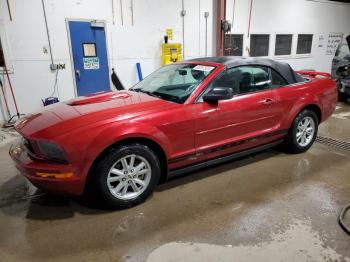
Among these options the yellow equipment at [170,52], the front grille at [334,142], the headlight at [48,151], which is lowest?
the front grille at [334,142]

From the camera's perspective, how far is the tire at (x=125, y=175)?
7.44ft

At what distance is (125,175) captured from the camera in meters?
2.40

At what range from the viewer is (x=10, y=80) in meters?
5.32

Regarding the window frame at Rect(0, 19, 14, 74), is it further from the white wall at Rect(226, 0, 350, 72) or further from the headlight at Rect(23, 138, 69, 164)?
the white wall at Rect(226, 0, 350, 72)

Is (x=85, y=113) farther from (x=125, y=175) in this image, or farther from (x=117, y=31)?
(x=117, y=31)

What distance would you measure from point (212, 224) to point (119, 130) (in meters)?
1.08

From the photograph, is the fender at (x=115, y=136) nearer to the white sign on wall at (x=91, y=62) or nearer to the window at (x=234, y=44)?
the white sign on wall at (x=91, y=62)

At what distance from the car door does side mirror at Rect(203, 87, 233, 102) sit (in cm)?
6

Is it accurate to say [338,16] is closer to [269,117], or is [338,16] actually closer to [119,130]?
[269,117]

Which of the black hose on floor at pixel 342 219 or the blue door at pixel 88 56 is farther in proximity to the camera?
the blue door at pixel 88 56

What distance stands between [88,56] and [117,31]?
86cm

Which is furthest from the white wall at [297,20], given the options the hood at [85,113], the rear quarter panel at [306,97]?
the hood at [85,113]

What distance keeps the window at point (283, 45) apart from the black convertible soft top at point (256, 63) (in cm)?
606

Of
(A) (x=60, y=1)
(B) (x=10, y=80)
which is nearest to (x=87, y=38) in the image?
(A) (x=60, y=1)
